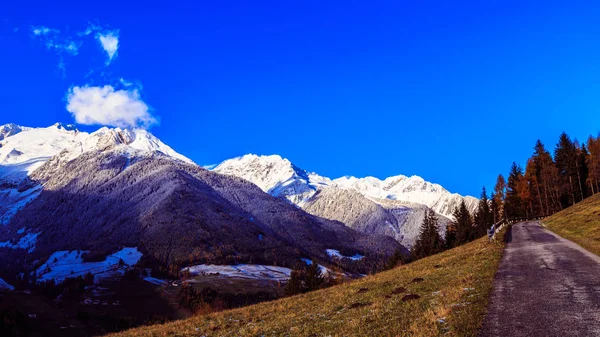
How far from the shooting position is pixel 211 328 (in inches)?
1005

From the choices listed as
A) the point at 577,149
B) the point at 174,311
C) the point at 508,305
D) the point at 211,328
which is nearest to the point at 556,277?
the point at 508,305

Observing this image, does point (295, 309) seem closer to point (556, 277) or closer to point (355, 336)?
point (355, 336)

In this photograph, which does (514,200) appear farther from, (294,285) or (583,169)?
(294,285)

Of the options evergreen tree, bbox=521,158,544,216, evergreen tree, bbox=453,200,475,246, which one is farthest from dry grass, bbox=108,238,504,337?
evergreen tree, bbox=521,158,544,216

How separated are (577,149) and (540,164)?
36.4ft

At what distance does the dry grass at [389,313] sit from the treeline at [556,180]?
78640mm

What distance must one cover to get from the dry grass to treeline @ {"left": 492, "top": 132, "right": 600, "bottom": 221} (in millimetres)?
78640

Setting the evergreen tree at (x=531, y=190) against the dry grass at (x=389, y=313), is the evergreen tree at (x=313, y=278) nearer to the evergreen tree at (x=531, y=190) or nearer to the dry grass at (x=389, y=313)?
the dry grass at (x=389, y=313)

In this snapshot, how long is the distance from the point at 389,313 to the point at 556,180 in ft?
323

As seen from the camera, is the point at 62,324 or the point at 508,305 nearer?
the point at 508,305

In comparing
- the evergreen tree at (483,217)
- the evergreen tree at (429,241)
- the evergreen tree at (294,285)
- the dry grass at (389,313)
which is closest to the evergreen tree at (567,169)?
the evergreen tree at (483,217)

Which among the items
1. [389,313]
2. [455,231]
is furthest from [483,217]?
[389,313]

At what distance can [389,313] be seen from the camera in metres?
18.7

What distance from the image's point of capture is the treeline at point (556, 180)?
96.6 metres
